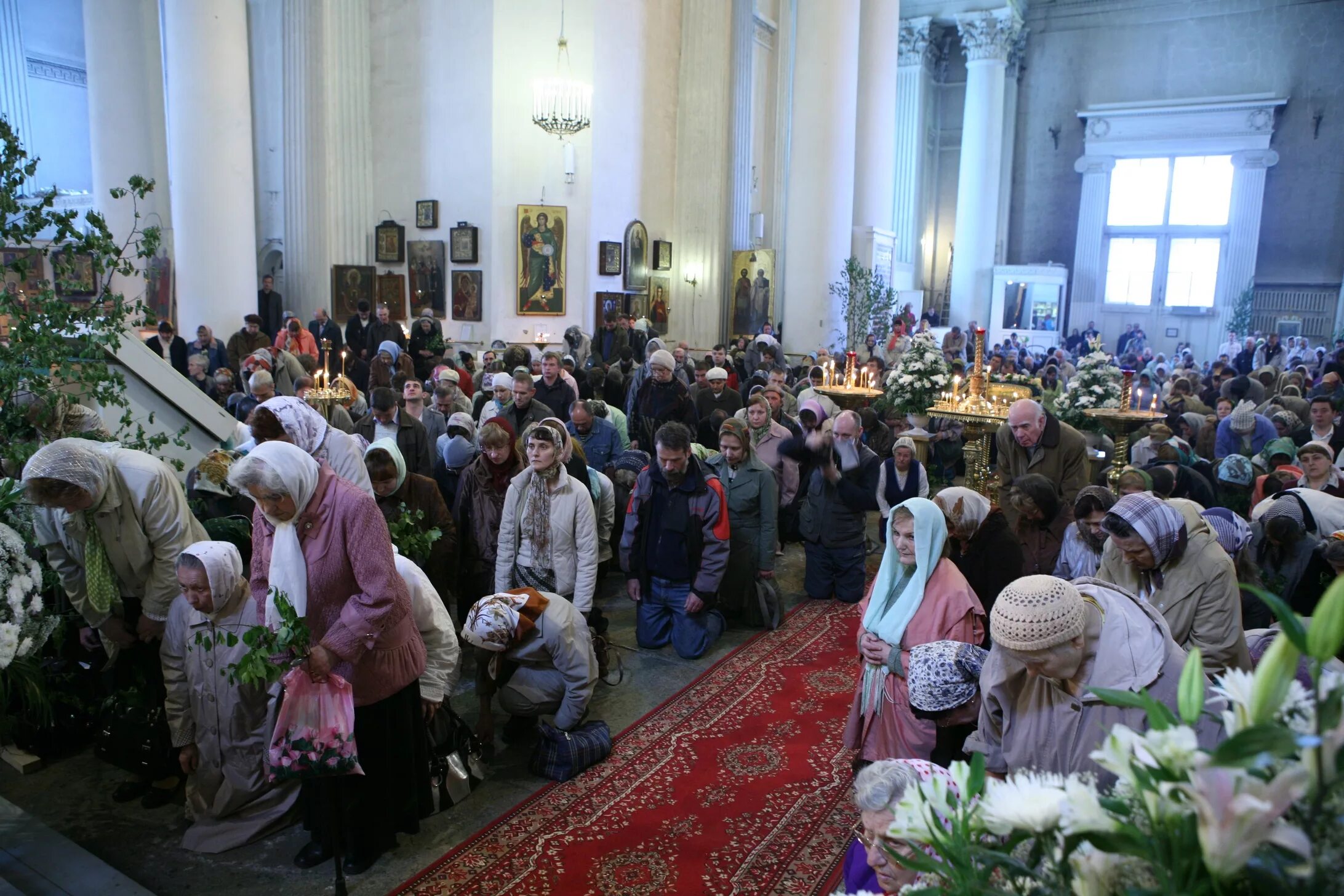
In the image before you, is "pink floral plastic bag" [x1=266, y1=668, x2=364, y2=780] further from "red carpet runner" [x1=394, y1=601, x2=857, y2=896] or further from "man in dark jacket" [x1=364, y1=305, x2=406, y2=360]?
"man in dark jacket" [x1=364, y1=305, x2=406, y2=360]

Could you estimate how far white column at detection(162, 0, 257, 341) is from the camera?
41.6 feet

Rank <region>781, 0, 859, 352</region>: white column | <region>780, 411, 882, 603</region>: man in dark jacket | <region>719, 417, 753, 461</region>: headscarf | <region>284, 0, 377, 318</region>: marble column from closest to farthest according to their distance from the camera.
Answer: <region>719, 417, 753, 461</region>: headscarf < <region>780, 411, 882, 603</region>: man in dark jacket < <region>284, 0, 377, 318</region>: marble column < <region>781, 0, 859, 352</region>: white column

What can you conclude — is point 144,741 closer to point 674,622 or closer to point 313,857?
point 313,857

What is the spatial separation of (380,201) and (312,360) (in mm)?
7023

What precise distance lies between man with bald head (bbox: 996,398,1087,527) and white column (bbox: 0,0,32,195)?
18426 millimetres

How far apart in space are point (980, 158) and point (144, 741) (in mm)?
27544

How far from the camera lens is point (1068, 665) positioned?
254 centimetres

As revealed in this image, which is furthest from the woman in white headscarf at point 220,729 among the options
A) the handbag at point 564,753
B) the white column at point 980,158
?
the white column at point 980,158

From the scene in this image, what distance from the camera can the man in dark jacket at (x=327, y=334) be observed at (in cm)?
1345

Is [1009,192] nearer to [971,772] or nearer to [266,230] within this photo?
[266,230]

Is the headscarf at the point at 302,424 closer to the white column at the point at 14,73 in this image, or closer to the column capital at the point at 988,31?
the white column at the point at 14,73

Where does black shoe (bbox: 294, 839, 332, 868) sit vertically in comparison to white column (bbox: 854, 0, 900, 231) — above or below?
below

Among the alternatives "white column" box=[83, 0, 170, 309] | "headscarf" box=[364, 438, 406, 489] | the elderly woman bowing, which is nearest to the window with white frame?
"white column" box=[83, 0, 170, 309]

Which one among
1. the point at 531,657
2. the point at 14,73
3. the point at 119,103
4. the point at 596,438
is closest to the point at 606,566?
the point at 596,438
